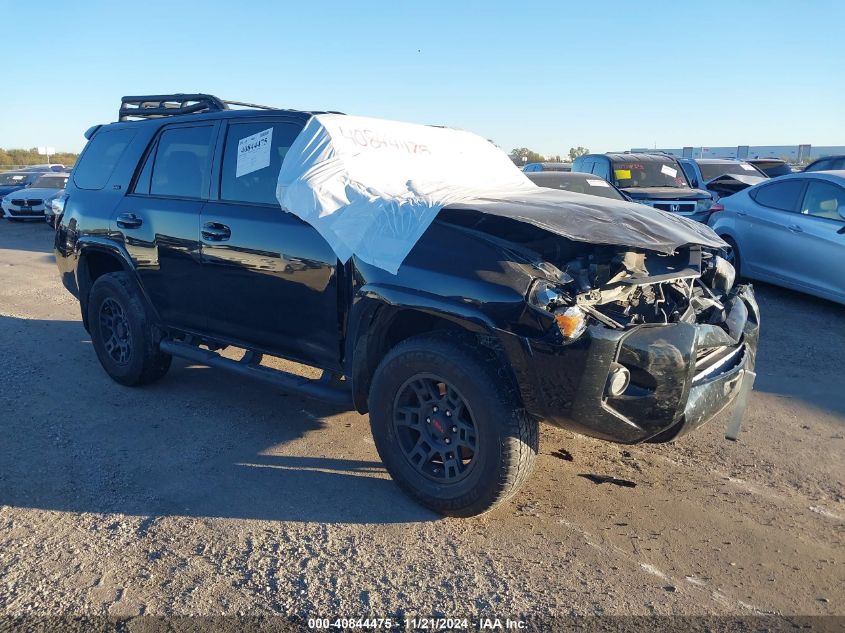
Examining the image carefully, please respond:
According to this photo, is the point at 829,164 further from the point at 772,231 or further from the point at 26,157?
the point at 26,157

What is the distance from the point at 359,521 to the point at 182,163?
9.59 ft

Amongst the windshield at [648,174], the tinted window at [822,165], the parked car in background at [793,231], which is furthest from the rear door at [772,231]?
the tinted window at [822,165]

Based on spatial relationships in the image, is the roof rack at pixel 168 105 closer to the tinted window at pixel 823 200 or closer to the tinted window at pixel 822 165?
the tinted window at pixel 823 200

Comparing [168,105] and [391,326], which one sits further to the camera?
[168,105]

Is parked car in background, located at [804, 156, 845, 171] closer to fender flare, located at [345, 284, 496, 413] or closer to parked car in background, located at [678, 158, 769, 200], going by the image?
parked car in background, located at [678, 158, 769, 200]

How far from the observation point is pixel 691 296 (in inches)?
157

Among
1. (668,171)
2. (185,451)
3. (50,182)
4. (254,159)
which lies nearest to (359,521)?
(185,451)

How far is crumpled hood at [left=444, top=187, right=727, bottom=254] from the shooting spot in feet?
11.2

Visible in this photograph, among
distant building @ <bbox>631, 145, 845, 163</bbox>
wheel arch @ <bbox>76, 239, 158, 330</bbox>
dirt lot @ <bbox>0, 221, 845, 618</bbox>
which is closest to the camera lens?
dirt lot @ <bbox>0, 221, 845, 618</bbox>

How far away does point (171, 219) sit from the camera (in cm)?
490

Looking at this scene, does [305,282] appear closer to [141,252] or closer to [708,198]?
[141,252]

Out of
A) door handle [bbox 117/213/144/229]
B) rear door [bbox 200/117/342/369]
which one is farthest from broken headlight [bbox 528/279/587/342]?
door handle [bbox 117/213/144/229]

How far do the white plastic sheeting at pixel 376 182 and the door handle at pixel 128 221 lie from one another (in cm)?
154

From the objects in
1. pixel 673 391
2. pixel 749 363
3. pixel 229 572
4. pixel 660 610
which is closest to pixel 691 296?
pixel 749 363
